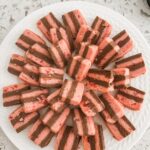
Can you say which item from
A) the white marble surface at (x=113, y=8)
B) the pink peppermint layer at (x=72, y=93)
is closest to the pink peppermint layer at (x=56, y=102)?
the pink peppermint layer at (x=72, y=93)

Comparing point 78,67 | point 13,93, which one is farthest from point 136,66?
point 13,93

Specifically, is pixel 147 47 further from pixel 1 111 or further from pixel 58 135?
pixel 1 111

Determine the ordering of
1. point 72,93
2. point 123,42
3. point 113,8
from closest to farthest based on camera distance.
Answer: point 72,93 → point 123,42 → point 113,8

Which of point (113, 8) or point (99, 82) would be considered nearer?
point (99, 82)

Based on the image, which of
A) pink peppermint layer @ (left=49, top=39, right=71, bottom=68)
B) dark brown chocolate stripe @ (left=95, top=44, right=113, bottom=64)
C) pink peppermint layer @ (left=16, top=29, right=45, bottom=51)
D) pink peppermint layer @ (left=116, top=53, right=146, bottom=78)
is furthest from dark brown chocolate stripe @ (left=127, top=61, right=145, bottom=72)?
pink peppermint layer @ (left=16, top=29, right=45, bottom=51)

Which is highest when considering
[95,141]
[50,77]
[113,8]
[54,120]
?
[113,8]

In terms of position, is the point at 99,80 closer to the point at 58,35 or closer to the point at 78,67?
→ the point at 78,67

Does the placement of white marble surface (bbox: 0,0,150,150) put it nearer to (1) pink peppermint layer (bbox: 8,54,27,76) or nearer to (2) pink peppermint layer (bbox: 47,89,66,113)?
(1) pink peppermint layer (bbox: 8,54,27,76)

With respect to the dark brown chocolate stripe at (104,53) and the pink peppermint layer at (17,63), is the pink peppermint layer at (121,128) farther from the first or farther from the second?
the pink peppermint layer at (17,63)
